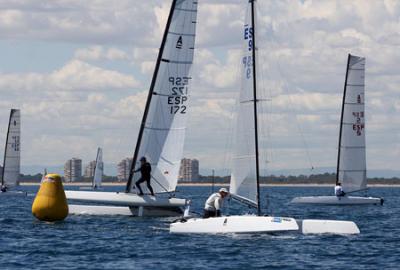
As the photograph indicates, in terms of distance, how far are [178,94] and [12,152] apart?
143ft

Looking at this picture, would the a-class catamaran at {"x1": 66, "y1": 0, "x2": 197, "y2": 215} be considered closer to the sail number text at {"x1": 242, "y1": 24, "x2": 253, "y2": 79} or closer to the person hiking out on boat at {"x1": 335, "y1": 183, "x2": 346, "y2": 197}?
the sail number text at {"x1": 242, "y1": 24, "x2": 253, "y2": 79}

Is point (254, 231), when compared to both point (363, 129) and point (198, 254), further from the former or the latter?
point (363, 129)

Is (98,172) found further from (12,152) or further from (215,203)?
(215,203)

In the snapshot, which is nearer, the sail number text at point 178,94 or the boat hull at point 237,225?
the boat hull at point 237,225

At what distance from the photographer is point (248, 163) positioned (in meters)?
32.9

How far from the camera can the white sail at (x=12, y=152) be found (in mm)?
81562

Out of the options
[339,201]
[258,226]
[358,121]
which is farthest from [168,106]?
[358,121]

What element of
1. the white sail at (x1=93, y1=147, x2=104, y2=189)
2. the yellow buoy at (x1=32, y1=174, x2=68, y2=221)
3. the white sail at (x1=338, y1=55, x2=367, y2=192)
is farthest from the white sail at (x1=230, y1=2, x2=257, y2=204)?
Result: the white sail at (x1=93, y1=147, x2=104, y2=189)

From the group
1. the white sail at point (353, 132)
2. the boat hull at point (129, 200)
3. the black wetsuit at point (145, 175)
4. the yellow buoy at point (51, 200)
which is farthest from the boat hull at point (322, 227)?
the white sail at point (353, 132)

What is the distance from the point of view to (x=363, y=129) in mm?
63250

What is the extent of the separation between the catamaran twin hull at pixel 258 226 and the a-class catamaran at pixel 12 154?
50.2m

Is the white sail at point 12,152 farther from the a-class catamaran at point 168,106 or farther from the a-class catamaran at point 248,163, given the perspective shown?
the a-class catamaran at point 248,163

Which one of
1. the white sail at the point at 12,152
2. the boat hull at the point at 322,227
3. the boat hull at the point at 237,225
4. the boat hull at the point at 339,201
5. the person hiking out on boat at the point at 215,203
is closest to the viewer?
the boat hull at the point at 237,225

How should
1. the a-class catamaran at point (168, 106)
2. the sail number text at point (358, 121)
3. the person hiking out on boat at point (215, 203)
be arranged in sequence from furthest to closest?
the sail number text at point (358, 121)
the a-class catamaran at point (168, 106)
the person hiking out on boat at point (215, 203)
